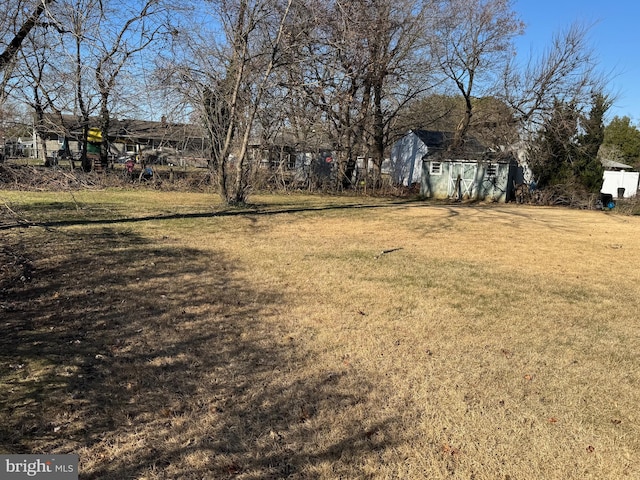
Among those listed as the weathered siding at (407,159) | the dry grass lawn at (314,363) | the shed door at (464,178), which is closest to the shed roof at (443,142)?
the weathered siding at (407,159)

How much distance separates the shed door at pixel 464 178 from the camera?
26.4m

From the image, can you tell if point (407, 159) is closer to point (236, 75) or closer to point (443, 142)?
point (443, 142)

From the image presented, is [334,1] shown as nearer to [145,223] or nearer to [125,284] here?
[145,223]

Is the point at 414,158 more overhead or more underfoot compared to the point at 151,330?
more overhead

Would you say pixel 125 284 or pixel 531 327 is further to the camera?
pixel 125 284

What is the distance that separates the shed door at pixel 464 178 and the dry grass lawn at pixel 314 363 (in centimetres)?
1794

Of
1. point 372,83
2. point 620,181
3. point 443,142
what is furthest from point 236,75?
point 620,181

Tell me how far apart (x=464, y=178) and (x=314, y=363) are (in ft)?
80.2

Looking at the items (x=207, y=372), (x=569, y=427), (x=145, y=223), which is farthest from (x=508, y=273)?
(x=145, y=223)

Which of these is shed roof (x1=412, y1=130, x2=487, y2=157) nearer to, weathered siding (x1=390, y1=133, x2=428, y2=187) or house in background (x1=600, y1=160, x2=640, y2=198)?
weathered siding (x1=390, y1=133, x2=428, y2=187)

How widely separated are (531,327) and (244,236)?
7.01 m

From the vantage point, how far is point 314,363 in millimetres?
4172

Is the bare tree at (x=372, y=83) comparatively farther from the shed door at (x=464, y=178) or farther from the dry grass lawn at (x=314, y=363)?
the dry grass lawn at (x=314, y=363)

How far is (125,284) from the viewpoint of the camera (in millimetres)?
6383
